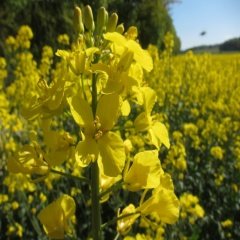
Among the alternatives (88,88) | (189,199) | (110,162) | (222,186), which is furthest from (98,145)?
(222,186)

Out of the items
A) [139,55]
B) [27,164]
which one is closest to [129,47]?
[139,55]

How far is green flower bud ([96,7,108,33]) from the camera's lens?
5.41 ft

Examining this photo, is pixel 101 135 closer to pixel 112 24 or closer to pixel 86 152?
pixel 86 152

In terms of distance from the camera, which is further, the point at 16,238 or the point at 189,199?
the point at 16,238

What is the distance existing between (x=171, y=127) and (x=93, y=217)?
477 cm

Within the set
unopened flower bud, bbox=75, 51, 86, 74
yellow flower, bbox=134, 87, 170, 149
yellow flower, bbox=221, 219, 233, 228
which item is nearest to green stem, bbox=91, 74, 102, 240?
unopened flower bud, bbox=75, 51, 86, 74

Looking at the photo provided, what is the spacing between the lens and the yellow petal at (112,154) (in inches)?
57.4

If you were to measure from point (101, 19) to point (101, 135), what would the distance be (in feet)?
1.32

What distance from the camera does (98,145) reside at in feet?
4.93

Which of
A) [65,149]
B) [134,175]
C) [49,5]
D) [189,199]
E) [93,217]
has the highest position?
[49,5]

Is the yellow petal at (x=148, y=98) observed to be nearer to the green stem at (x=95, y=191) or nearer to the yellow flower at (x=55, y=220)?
the green stem at (x=95, y=191)

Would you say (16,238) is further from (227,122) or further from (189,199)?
(227,122)

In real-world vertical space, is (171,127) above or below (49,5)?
below

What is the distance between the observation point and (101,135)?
4.97 ft
